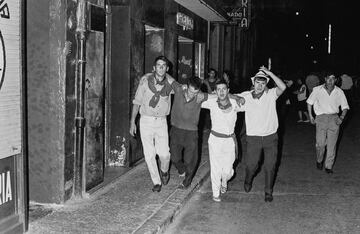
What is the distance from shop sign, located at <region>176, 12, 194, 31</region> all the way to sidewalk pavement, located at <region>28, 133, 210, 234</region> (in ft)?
18.6

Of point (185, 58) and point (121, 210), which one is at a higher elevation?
point (185, 58)

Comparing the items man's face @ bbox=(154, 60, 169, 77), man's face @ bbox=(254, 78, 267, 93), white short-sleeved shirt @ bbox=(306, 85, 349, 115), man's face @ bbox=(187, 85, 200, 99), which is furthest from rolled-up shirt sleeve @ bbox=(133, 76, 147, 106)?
white short-sleeved shirt @ bbox=(306, 85, 349, 115)

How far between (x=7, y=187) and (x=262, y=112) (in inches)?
161

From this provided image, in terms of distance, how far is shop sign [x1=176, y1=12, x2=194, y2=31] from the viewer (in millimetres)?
13362

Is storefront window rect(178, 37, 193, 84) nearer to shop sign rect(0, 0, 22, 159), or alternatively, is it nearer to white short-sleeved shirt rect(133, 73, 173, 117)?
white short-sleeved shirt rect(133, 73, 173, 117)

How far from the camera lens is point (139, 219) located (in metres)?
6.54

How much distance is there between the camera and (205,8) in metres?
15.0

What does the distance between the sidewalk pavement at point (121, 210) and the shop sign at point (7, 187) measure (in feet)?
2.18

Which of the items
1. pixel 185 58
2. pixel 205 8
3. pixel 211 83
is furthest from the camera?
pixel 185 58

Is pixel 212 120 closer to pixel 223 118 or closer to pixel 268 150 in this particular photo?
pixel 223 118

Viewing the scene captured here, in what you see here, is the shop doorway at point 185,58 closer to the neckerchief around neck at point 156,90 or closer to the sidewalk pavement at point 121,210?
the sidewalk pavement at point 121,210

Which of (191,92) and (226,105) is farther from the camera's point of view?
(191,92)

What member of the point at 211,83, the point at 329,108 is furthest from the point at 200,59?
the point at 329,108

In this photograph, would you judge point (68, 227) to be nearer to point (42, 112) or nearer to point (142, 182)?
point (42, 112)
